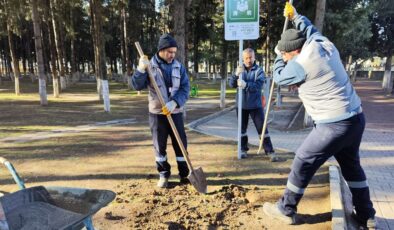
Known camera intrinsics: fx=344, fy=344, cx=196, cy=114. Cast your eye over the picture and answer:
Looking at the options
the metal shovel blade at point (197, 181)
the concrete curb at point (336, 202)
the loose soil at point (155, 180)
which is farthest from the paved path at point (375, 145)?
the metal shovel blade at point (197, 181)

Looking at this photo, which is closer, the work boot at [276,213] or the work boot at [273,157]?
the work boot at [276,213]

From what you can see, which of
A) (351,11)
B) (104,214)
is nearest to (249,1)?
(104,214)

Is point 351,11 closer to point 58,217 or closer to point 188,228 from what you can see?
point 188,228

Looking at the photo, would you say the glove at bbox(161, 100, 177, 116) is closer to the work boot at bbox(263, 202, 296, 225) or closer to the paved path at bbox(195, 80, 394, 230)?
the work boot at bbox(263, 202, 296, 225)

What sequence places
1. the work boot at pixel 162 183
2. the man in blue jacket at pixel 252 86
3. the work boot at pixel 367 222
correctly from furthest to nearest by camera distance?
the man in blue jacket at pixel 252 86
the work boot at pixel 162 183
the work boot at pixel 367 222

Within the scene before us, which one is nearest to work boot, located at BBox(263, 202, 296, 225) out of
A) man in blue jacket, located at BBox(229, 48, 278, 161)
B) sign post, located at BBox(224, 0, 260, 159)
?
man in blue jacket, located at BBox(229, 48, 278, 161)

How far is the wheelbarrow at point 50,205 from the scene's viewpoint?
2.45m

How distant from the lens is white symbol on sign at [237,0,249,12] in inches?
229

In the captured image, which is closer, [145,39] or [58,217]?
[58,217]

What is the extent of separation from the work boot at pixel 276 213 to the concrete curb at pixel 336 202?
411 mm

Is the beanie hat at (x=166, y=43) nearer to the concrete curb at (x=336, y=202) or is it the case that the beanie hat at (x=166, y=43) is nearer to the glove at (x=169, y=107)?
the glove at (x=169, y=107)

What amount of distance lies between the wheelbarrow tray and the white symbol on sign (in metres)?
4.27

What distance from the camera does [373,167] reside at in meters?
6.15

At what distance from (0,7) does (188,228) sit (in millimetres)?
24486
